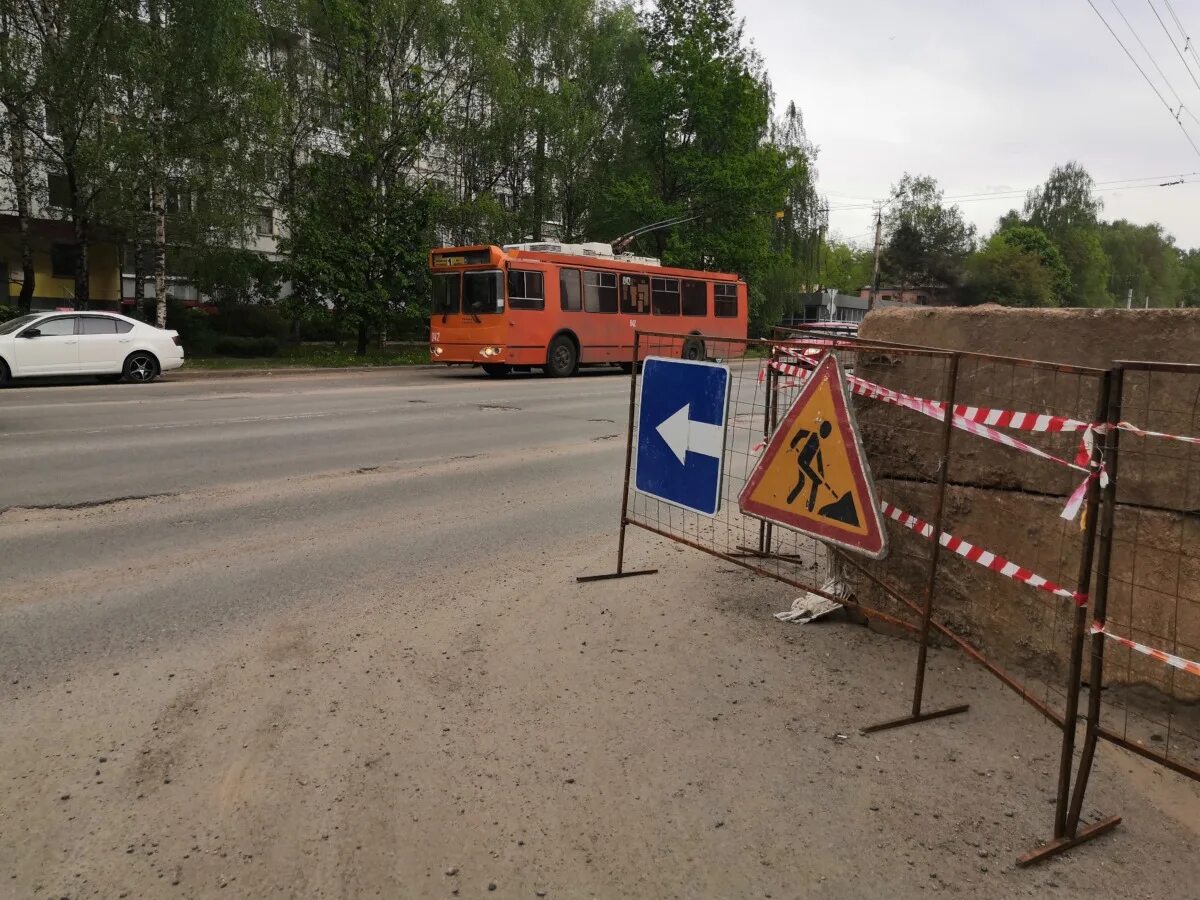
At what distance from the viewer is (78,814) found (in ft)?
9.69

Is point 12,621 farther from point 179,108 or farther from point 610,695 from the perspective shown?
point 179,108

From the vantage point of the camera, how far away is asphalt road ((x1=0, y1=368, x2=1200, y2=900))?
275 centimetres

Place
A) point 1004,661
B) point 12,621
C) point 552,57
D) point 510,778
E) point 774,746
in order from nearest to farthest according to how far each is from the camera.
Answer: point 510,778 < point 774,746 < point 1004,661 < point 12,621 < point 552,57

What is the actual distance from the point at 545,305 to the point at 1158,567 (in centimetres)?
1945

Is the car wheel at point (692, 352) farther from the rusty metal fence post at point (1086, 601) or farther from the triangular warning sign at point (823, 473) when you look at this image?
the rusty metal fence post at point (1086, 601)

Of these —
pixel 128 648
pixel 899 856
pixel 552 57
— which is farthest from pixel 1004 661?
pixel 552 57

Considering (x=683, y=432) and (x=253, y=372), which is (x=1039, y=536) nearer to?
(x=683, y=432)

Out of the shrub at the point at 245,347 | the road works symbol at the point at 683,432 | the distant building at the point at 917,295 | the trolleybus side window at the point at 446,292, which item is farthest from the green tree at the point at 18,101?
the distant building at the point at 917,295

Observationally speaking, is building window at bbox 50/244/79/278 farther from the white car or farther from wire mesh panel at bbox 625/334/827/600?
wire mesh panel at bbox 625/334/827/600

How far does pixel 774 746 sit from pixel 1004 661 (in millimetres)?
1438

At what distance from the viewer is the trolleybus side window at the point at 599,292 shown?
2355 centimetres

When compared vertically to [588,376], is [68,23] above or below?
above

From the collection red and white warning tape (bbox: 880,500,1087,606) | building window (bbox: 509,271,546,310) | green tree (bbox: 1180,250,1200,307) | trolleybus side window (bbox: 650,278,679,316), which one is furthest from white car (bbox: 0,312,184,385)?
green tree (bbox: 1180,250,1200,307)

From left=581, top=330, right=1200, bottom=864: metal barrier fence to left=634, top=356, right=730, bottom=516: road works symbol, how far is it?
44 centimetres
